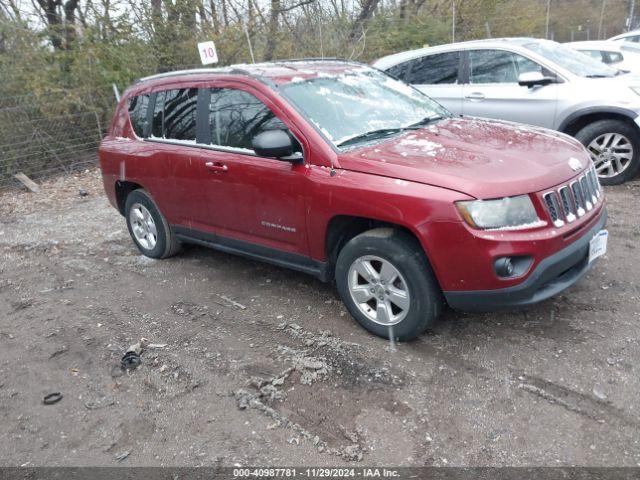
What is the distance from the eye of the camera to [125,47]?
1107 cm

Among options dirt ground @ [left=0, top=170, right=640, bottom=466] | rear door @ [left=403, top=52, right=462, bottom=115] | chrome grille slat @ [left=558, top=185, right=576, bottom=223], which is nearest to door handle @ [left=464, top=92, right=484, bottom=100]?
rear door @ [left=403, top=52, right=462, bottom=115]

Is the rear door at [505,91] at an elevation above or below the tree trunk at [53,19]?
below

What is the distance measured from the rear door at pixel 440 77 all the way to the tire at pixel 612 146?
165 centimetres

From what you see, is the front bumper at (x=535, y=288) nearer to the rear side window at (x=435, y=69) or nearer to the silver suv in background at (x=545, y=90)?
the silver suv in background at (x=545, y=90)

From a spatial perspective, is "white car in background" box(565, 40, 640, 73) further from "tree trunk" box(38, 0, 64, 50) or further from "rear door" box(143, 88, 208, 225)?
"tree trunk" box(38, 0, 64, 50)

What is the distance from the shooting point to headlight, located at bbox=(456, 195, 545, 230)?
3.00 m

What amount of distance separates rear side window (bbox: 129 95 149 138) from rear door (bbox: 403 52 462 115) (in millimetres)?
3825

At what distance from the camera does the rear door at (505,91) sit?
6.45 meters

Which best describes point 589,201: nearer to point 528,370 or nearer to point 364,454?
point 528,370

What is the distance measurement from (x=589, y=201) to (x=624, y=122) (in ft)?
10.8

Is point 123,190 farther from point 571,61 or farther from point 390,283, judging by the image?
point 571,61

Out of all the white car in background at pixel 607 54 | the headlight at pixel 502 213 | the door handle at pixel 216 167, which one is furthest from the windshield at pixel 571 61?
the door handle at pixel 216 167

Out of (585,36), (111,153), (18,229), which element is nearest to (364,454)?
(111,153)

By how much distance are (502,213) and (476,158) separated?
482 millimetres
